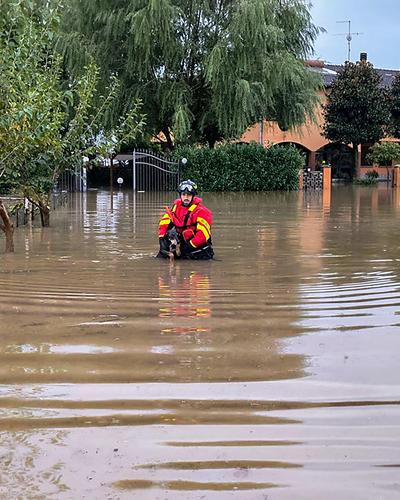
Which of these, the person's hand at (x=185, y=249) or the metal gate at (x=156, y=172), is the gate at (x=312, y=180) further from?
the person's hand at (x=185, y=249)

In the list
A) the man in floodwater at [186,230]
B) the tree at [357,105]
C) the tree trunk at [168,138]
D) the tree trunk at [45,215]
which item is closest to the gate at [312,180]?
the tree trunk at [168,138]

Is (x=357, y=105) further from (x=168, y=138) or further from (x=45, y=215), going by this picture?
(x=45, y=215)

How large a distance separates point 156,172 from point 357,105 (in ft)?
48.5

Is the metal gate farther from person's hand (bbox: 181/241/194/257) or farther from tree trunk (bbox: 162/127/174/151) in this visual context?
person's hand (bbox: 181/241/194/257)

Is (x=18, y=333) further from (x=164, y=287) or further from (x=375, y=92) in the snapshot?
(x=375, y=92)

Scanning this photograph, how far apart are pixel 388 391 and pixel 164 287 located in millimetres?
3601

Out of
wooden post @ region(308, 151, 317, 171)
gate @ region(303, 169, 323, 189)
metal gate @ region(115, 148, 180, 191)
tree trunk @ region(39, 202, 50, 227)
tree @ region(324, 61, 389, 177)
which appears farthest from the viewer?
wooden post @ region(308, 151, 317, 171)

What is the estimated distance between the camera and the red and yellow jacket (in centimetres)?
921

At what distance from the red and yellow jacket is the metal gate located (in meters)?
19.5

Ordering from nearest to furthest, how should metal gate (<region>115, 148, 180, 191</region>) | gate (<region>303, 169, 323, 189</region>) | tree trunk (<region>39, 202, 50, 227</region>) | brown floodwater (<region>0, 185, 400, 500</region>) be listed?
brown floodwater (<region>0, 185, 400, 500</region>) → tree trunk (<region>39, 202, 50, 227</region>) → metal gate (<region>115, 148, 180, 191</region>) → gate (<region>303, 169, 323, 189</region>)

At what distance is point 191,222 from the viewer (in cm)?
927

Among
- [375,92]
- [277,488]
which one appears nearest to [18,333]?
[277,488]

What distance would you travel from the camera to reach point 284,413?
12.3 ft

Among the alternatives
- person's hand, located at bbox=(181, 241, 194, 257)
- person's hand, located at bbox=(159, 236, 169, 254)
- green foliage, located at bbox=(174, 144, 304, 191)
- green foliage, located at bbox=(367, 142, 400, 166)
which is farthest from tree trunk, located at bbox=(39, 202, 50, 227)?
green foliage, located at bbox=(367, 142, 400, 166)
